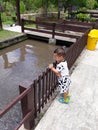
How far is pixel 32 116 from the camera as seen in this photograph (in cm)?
230

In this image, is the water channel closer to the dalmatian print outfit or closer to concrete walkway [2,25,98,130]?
concrete walkway [2,25,98,130]

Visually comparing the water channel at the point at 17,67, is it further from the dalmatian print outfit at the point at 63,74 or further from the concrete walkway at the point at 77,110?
the dalmatian print outfit at the point at 63,74

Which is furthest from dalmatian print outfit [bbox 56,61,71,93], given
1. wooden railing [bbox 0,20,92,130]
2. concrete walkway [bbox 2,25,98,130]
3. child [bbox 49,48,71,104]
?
concrete walkway [bbox 2,25,98,130]

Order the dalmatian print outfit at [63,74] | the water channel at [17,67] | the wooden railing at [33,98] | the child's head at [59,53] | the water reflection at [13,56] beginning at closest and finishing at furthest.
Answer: the wooden railing at [33,98] → the child's head at [59,53] → the dalmatian print outfit at [63,74] → the water channel at [17,67] → the water reflection at [13,56]

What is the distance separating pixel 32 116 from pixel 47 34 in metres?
7.92

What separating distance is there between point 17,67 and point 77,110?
153 inches

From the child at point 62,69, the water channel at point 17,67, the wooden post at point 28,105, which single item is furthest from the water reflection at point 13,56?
the wooden post at point 28,105

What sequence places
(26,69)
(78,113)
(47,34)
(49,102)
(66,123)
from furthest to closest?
(47,34) < (26,69) < (49,102) < (78,113) < (66,123)

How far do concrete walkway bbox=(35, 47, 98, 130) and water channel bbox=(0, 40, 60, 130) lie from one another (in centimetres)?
115

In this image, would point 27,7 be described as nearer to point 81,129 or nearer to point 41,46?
point 41,46

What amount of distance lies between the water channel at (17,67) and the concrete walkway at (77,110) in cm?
115

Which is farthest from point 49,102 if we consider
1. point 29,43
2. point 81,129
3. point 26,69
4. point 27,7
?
point 27,7

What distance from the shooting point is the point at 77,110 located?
2.72 meters

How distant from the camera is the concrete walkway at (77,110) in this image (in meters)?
2.40
